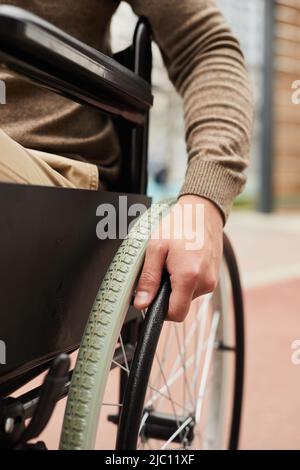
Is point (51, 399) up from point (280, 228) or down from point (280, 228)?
→ down

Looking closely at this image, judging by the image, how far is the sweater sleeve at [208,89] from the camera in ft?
1.73

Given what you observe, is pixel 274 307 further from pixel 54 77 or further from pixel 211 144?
pixel 54 77

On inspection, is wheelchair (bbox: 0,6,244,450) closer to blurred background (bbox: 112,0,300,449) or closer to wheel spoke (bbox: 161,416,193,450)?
wheel spoke (bbox: 161,416,193,450)

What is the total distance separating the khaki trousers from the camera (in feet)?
1.34

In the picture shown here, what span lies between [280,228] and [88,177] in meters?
3.74

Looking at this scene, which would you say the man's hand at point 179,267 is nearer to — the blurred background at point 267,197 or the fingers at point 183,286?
the fingers at point 183,286

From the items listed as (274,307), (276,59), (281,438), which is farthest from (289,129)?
(281,438)

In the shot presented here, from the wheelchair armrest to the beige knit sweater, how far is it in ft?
0.25

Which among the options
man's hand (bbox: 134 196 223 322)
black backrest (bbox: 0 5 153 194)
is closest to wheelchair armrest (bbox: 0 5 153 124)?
black backrest (bbox: 0 5 153 194)

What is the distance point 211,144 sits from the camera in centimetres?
54

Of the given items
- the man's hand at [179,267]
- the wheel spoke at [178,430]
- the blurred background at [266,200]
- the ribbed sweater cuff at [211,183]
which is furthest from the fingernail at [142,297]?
the blurred background at [266,200]

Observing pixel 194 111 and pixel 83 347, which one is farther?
pixel 194 111

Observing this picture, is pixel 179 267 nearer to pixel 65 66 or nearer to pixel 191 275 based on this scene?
pixel 191 275
